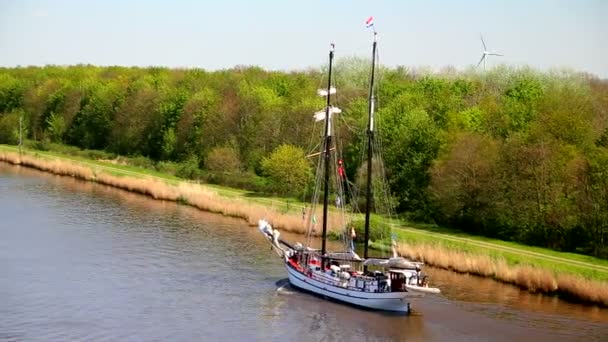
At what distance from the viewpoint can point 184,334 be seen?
39.7 meters

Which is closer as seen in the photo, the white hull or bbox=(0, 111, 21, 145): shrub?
the white hull

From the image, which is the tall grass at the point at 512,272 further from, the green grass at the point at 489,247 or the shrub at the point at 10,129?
the shrub at the point at 10,129

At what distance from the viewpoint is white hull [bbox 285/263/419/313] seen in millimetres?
44750

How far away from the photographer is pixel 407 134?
251 feet

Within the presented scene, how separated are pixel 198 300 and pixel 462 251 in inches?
783

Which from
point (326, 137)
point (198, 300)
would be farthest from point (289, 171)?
point (198, 300)

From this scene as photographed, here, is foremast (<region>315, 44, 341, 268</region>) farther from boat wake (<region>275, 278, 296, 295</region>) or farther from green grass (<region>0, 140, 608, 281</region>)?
green grass (<region>0, 140, 608, 281</region>)

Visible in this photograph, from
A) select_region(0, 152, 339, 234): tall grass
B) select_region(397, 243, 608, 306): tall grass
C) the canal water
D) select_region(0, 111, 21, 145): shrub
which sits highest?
select_region(0, 111, 21, 145): shrub

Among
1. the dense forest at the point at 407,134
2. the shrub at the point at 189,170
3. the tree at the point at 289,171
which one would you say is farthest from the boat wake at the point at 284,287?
the shrub at the point at 189,170

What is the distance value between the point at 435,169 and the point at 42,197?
120 feet

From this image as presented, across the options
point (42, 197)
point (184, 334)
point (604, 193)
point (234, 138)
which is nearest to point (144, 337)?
point (184, 334)

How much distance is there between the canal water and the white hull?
546 millimetres

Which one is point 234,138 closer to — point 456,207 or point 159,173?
point 159,173

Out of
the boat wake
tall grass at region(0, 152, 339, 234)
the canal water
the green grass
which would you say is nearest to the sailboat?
the boat wake
